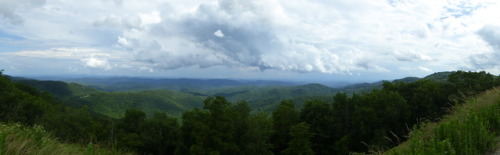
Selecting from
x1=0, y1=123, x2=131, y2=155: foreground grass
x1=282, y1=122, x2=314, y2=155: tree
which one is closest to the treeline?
x1=282, y1=122, x2=314, y2=155: tree

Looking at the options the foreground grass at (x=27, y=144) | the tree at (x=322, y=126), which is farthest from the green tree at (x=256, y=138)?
the foreground grass at (x=27, y=144)

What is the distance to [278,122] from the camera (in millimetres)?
47406

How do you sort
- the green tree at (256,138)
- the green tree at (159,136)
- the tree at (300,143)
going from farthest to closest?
the green tree at (159,136)
the green tree at (256,138)
the tree at (300,143)

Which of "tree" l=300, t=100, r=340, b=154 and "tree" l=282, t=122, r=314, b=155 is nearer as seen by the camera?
"tree" l=282, t=122, r=314, b=155

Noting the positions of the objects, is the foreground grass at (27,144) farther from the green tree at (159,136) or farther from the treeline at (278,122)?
the green tree at (159,136)

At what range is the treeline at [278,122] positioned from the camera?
3809 cm

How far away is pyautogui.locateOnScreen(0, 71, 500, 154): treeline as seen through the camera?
38094 millimetres

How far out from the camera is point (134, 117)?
48250 mm

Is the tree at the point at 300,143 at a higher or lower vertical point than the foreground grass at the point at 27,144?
lower

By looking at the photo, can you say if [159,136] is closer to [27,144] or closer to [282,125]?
[282,125]

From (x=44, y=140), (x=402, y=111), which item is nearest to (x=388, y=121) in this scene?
(x=402, y=111)

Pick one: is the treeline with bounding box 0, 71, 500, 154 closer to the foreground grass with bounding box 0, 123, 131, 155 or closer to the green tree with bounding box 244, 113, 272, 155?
the green tree with bounding box 244, 113, 272, 155

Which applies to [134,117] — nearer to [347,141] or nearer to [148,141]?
[148,141]

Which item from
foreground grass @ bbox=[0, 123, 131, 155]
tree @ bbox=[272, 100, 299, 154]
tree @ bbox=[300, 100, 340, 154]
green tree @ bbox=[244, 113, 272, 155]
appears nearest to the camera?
foreground grass @ bbox=[0, 123, 131, 155]
